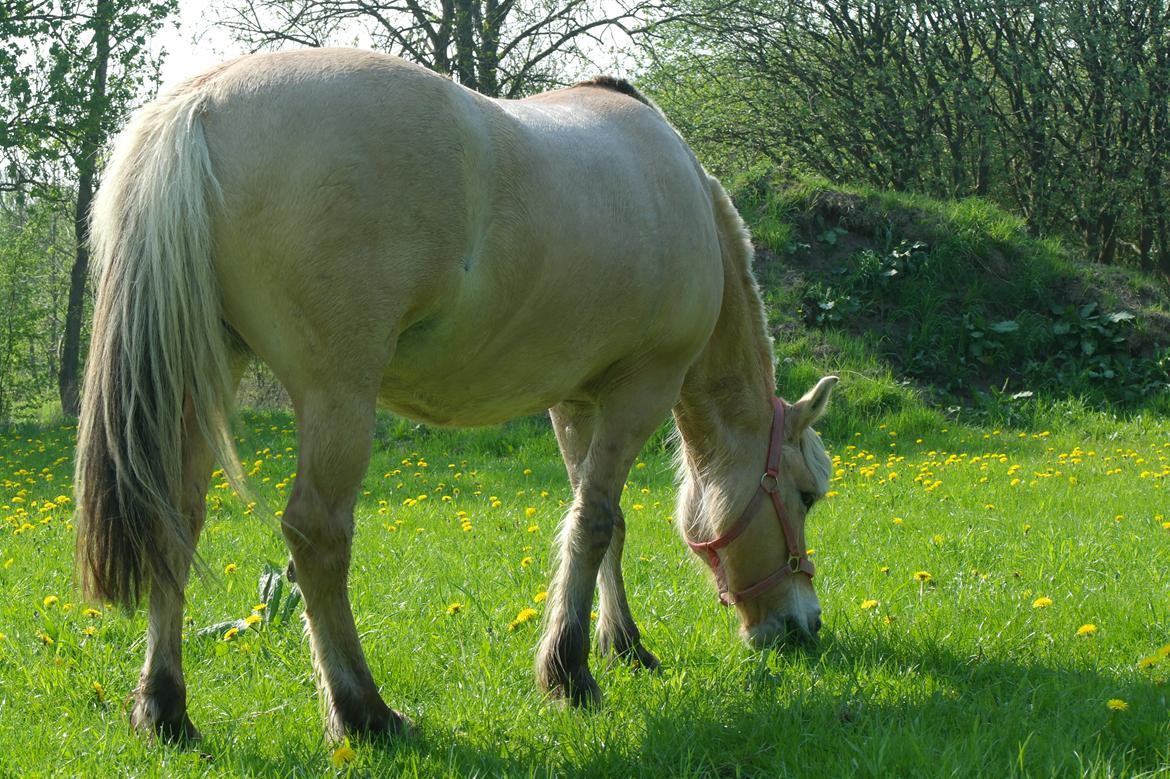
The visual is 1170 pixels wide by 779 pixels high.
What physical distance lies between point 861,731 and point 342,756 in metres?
1.43

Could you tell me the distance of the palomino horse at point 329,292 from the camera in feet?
8.36

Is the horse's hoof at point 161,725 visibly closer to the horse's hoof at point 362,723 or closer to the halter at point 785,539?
the horse's hoof at point 362,723

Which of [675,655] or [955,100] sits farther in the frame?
[955,100]

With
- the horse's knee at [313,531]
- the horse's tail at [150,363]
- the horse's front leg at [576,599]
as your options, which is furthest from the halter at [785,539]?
the horse's tail at [150,363]

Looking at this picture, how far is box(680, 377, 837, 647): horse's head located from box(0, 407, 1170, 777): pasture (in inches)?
6.3

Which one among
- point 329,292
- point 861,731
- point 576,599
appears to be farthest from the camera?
point 576,599

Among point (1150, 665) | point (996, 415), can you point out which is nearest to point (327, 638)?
point (1150, 665)

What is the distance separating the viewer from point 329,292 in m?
2.55

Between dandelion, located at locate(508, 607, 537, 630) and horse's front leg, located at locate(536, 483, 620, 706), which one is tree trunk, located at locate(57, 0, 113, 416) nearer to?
dandelion, located at locate(508, 607, 537, 630)

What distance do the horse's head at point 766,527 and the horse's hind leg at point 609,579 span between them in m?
0.40

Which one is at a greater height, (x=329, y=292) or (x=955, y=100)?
(x=955, y=100)

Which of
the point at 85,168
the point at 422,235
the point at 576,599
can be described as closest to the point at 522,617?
the point at 576,599

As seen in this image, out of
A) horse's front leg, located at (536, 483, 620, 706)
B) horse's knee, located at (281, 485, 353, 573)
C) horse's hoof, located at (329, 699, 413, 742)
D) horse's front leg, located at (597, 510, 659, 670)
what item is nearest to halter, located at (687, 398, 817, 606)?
horse's front leg, located at (597, 510, 659, 670)

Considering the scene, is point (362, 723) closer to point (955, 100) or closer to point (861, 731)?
point (861, 731)
